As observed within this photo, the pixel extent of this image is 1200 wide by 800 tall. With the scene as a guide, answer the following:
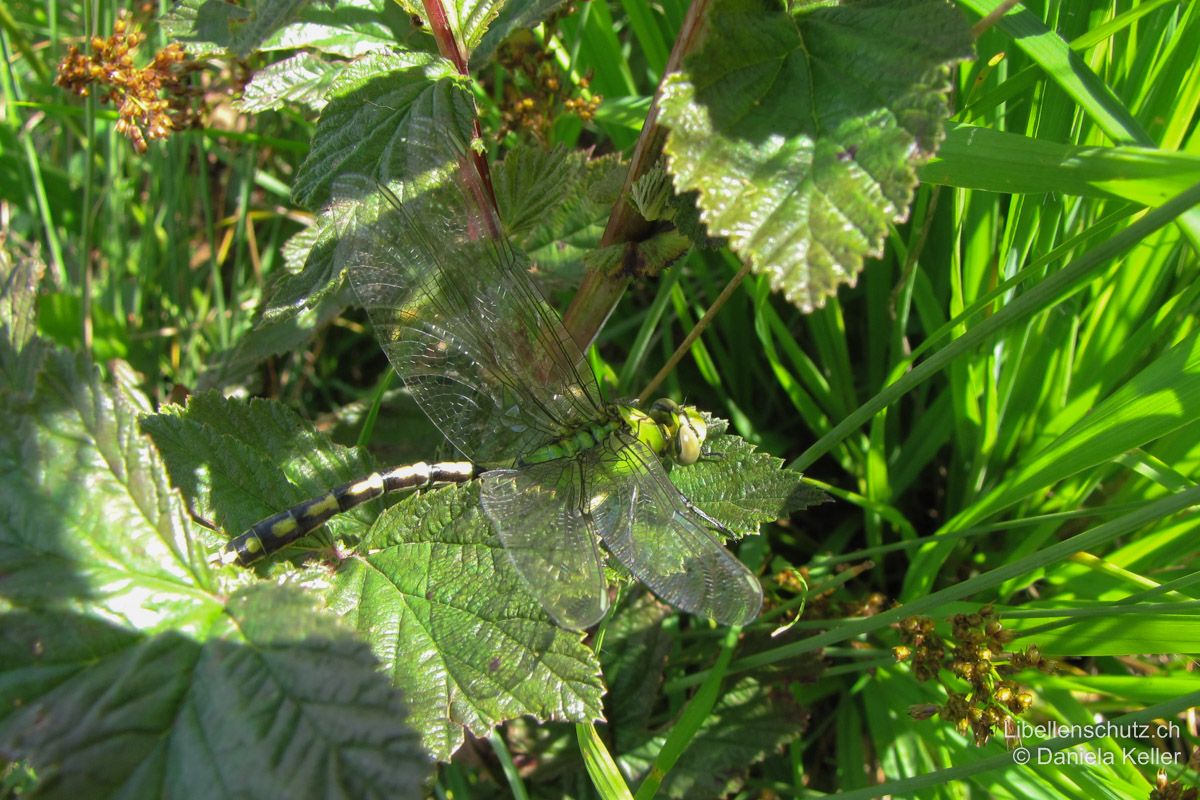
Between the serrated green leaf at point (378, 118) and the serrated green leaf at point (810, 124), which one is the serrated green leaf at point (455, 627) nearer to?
the serrated green leaf at point (378, 118)

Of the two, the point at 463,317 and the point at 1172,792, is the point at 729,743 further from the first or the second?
the point at 463,317

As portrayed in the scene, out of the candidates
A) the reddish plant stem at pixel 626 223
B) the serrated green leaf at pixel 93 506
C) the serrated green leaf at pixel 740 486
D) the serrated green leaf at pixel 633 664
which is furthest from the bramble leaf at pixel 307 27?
the serrated green leaf at pixel 633 664

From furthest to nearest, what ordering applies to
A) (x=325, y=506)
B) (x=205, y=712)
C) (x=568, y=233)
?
(x=568, y=233) < (x=325, y=506) < (x=205, y=712)

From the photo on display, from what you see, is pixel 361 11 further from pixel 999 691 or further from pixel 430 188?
pixel 999 691

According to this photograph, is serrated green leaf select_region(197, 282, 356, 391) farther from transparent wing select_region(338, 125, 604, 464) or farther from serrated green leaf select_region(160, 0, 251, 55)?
serrated green leaf select_region(160, 0, 251, 55)

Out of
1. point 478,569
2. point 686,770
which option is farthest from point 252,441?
point 686,770

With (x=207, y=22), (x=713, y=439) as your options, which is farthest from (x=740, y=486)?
(x=207, y=22)
